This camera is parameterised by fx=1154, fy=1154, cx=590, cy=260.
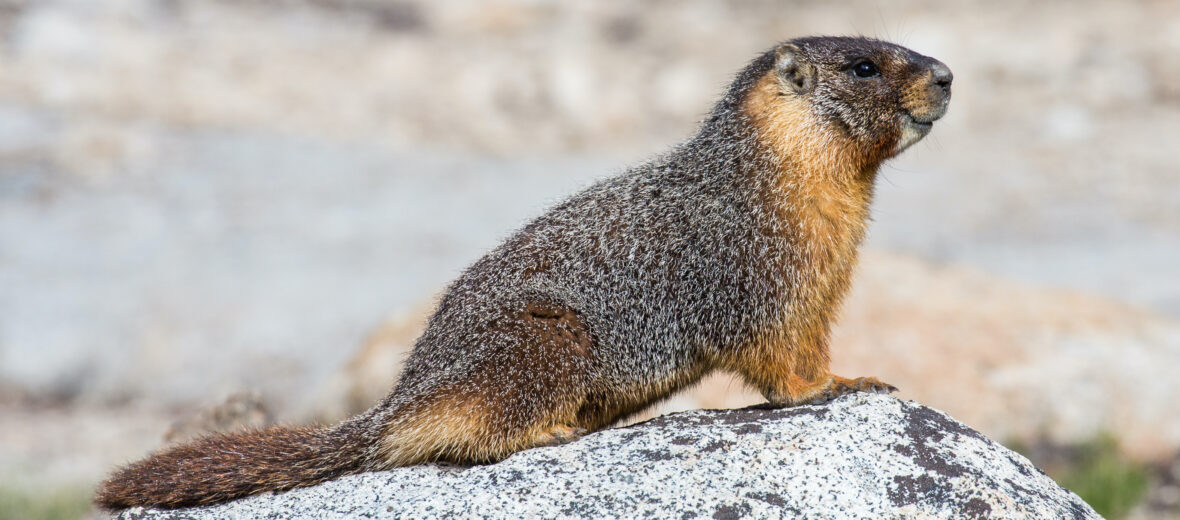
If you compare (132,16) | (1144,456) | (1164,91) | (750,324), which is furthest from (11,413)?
(1164,91)

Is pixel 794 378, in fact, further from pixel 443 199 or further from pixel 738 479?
pixel 443 199

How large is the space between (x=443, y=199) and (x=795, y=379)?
519 inches

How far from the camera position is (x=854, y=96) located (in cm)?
602

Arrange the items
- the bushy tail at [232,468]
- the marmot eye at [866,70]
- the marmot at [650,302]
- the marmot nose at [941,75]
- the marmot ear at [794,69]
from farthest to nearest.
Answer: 1. the marmot ear at [794,69]
2. the marmot eye at [866,70]
3. the marmot nose at [941,75]
4. the marmot at [650,302]
5. the bushy tail at [232,468]

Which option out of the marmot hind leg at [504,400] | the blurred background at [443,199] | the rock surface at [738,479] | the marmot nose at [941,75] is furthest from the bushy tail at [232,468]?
the marmot nose at [941,75]

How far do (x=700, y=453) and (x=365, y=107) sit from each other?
16711mm

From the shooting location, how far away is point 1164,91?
2078 cm

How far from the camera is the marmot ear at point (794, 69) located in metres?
6.15

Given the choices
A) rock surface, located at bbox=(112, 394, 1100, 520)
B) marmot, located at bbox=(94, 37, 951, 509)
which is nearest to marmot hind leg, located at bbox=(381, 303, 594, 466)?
marmot, located at bbox=(94, 37, 951, 509)

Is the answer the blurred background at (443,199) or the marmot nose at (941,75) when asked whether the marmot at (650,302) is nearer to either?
the marmot nose at (941,75)

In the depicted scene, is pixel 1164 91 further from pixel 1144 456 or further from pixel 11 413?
pixel 11 413

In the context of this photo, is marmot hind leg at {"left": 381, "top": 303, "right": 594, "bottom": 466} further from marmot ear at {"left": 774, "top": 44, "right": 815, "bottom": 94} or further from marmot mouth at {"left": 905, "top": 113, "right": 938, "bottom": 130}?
marmot mouth at {"left": 905, "top": 113, "right": 938, "bottom": 130}

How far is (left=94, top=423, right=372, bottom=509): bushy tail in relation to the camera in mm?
5531

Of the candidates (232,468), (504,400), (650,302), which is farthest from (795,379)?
(232,468)
